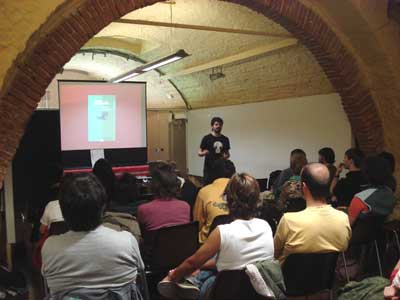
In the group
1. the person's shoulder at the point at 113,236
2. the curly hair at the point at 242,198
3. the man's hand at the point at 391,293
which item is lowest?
the man's hand at the point at 391,293

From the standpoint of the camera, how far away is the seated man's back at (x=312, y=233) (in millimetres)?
2340

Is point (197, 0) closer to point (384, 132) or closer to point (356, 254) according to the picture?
point (384, 132)

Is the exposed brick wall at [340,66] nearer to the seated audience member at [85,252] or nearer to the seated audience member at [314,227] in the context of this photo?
the seated audience member at [314,227]

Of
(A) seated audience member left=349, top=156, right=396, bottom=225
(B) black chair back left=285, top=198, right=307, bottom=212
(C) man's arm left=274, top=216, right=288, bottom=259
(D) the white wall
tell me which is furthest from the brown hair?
(C) man's arm left=274, top=216, right=288, bottom=259

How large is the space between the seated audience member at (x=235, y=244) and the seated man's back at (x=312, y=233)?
0.22 m

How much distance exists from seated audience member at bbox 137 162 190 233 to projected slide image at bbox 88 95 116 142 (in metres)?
4.69

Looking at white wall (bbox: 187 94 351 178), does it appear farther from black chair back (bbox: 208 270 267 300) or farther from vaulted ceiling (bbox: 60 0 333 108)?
black chair back (bbox: 208 270 267 300)

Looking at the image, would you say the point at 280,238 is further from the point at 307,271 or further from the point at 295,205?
the point at 295,205

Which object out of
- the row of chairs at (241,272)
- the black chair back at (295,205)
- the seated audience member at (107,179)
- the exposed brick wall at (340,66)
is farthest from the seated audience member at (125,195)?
the exposed brick wall at (340,66)

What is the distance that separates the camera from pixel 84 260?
173cm

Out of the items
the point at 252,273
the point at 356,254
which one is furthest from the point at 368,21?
the point at 252,273

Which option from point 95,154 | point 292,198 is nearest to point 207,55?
point 95,154

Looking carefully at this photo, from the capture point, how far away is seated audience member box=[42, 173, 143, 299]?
173cm

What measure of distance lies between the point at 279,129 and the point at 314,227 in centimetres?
498
